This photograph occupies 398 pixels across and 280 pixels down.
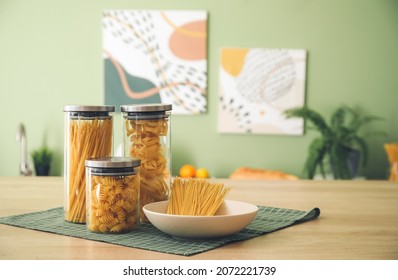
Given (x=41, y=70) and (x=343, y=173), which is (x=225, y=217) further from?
(x=41, y=70)

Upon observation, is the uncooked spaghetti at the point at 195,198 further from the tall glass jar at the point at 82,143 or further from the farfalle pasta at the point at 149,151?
the tall glass jar at the point at 82,143

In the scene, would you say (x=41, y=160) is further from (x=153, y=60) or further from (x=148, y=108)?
(x=148, y=108)

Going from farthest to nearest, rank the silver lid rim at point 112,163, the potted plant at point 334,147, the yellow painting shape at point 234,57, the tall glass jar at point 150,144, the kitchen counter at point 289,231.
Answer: the yellow painting shape at point 234,57
the potted plant at point 334,147
the tall glass jar at point 150,144
the silver lid rim at point 112,163
the kitchen counter at point 289,231

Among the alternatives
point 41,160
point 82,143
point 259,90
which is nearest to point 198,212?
point 82,143

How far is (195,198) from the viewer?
1130mm

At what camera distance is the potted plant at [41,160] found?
14.5ft

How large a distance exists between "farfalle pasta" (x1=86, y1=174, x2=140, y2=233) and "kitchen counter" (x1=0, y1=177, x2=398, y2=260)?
2.5 inches

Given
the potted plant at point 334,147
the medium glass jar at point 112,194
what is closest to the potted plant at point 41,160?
the potted plant at point 334,147

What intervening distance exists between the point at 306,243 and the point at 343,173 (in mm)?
3110

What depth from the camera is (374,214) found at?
4.47 feet

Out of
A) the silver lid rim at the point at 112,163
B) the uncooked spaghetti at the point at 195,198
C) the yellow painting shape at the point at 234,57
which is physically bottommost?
the uncooked spaghetti at the point at 195,198

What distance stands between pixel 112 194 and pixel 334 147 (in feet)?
10.5

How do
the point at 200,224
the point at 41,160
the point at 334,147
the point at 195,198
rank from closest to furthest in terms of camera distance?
the point at 200,224 < the point at 195,198 < the point at 334,147 < the point at 41,160

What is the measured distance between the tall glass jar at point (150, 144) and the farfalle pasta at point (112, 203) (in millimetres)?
76
